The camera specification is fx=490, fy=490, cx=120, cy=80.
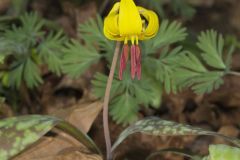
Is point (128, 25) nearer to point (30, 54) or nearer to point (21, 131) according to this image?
point (21, 131)

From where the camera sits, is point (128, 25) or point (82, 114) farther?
point (82, 114)

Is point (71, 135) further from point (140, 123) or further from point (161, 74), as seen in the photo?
point (161, 74)

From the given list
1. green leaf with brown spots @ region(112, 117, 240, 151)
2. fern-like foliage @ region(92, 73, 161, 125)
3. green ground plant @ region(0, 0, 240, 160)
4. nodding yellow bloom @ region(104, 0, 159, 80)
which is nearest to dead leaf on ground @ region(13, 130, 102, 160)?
green ground plant @ region(0, 0, 240, 160)

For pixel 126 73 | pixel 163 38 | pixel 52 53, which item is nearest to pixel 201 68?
pixel 163 38

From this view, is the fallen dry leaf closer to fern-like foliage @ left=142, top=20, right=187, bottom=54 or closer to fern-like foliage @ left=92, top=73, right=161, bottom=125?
fern-like foliage @ left=92, top=73, right=161, bottom=125

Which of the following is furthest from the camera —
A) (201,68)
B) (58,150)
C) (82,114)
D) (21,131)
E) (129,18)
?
(201,68)

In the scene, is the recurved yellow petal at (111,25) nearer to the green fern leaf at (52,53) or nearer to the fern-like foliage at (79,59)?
the fern-like foliage at (79,59)

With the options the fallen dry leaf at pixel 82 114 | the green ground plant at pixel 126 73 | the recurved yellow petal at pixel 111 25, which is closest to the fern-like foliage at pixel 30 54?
the green ground plant at pixel 126 73
